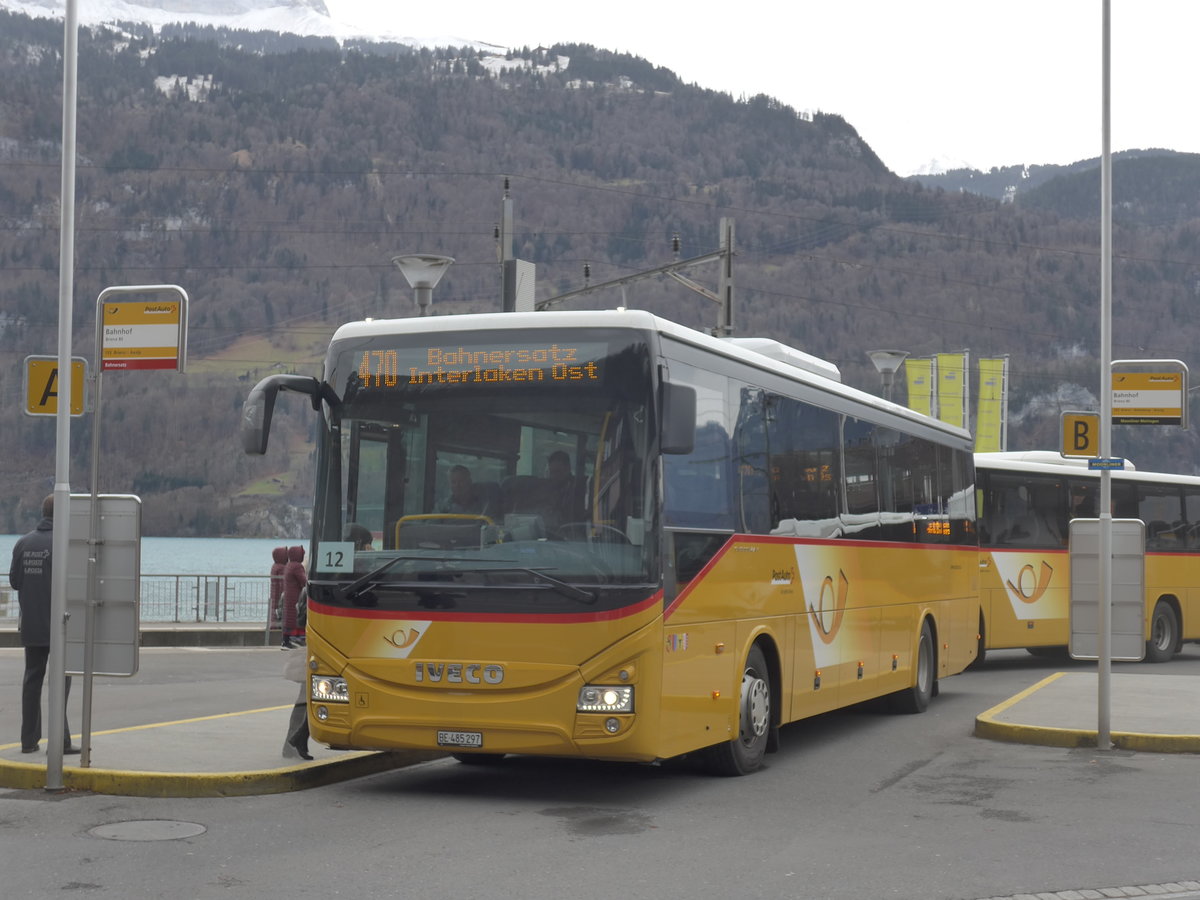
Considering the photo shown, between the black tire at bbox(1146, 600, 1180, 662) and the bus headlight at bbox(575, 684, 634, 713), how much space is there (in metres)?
19.1

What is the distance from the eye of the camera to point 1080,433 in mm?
14156

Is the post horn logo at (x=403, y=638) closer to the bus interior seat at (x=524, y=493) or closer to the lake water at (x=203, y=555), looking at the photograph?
the bus interior seat at (x=524, y=493)

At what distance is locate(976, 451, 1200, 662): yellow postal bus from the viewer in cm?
2483

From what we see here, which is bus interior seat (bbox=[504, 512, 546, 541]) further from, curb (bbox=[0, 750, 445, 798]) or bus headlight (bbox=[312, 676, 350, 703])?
curb (bbox=[0, 750, 445, 798])

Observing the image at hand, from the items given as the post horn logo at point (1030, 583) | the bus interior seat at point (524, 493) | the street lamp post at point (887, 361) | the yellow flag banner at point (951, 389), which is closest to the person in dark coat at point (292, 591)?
the post horn logo at point (1030, 583)

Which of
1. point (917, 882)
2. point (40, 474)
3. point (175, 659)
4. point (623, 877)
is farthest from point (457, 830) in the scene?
point (40, 474)

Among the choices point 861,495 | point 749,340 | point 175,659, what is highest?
point 749,340

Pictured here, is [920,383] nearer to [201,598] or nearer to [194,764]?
[201,598]

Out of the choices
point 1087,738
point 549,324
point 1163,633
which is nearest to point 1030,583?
Result: point 1163,633

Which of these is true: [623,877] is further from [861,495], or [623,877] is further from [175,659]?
[175,659]

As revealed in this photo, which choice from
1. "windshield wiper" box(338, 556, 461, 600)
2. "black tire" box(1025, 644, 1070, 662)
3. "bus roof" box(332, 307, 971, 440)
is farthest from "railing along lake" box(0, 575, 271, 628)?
"windshield wiper" box(338, 556, 461, 600)

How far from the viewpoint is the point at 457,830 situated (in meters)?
9.61

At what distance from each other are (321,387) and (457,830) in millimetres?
3110

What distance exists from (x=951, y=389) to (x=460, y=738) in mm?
43074
